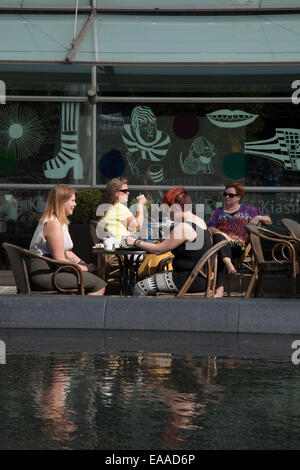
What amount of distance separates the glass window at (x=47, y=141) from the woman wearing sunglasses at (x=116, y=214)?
11.2 ft

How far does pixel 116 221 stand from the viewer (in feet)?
37.3

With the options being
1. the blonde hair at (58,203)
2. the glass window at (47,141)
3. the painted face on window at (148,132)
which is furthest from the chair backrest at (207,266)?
the glass window at (47,141)

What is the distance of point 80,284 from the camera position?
8836 mm

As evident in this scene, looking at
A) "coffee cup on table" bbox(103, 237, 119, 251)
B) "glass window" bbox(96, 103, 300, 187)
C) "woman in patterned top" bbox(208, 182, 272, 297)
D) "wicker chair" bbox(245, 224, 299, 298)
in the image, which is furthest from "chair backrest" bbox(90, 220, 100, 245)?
"glass window" bbox(96, 103, 300, 187)

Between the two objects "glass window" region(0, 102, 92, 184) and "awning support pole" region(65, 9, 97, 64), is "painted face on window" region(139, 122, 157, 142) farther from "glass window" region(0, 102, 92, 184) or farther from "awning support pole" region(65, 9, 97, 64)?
"awning support pole" region(65, 9, 97, 64)

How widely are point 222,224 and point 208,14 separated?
4.33 metres

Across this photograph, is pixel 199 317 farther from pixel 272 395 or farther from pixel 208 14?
pixel 208 14

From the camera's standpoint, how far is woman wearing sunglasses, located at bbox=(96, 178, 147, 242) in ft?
37.2

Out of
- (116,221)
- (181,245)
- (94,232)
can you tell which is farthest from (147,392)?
(94,232)

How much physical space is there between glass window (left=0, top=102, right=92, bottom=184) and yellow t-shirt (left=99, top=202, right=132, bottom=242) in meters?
3.75

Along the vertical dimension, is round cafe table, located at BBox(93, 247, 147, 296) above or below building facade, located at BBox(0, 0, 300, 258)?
below

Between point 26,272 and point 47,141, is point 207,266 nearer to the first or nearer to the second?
point 26,272

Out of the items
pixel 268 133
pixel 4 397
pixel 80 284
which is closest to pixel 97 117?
pixel 268 133

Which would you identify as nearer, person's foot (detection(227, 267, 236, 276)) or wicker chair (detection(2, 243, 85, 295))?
wicker chair (detection(2, 243, 85, 295))
